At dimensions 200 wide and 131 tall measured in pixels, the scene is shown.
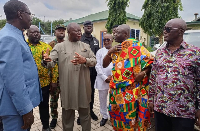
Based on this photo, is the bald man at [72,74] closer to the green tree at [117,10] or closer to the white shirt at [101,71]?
the white shirt at [101,71]

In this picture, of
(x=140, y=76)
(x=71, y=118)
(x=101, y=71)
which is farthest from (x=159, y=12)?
(x=71, y=118)

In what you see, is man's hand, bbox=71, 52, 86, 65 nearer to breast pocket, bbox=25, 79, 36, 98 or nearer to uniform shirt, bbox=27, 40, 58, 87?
breast pocket, bbox=25, 79, 36, 98

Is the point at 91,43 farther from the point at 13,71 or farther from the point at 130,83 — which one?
the point at 13,71

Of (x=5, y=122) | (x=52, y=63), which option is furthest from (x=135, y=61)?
(x=5, y=122)

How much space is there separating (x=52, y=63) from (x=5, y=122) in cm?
102

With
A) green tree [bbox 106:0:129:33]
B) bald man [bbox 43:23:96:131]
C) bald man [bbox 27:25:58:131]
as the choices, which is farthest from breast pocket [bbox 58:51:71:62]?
green tree [bbox 106:0:129:33]

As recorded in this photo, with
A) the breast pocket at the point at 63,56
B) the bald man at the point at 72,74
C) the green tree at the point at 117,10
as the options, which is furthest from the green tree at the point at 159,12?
the breast pocket at the point at 63,56

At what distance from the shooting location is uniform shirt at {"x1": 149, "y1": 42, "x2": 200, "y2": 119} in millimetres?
1575

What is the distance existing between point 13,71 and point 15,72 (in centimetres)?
2

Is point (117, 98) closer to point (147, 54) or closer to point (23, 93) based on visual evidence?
point (147, 54)

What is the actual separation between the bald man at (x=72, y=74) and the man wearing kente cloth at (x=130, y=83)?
0.49 metres

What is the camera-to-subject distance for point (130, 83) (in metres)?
2.11

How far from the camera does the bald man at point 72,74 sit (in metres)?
2.30

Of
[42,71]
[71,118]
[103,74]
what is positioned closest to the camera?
[71,118]
